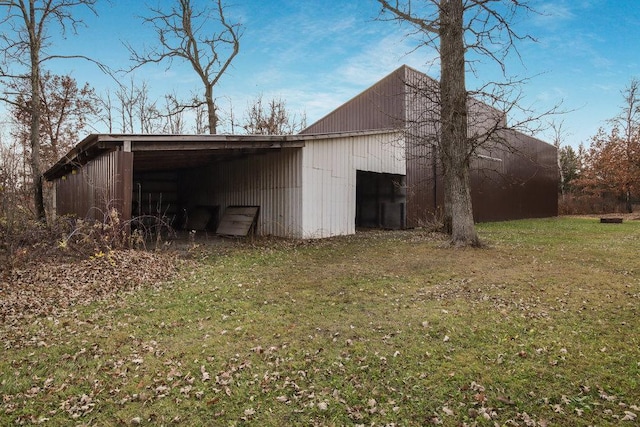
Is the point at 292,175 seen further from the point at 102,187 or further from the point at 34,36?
the point at 34,36

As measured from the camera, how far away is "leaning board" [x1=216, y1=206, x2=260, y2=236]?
11.7 m

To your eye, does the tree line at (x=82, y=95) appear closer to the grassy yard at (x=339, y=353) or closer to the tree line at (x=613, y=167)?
the grassy yard at (x=339, y=353)

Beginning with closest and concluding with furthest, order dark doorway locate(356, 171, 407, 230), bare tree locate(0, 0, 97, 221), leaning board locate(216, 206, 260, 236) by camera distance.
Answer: bare tree locate(0, 0, 97, 221)
leaning board locate(216, 206, 260, 236)
dark doorway locate(356, 171, 407, 230)

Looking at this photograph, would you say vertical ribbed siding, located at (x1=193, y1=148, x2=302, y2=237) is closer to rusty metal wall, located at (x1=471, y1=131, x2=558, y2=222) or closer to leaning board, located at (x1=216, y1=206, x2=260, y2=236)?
leaning board, located at (x1=216, y1=206, x2=260, y2=236)

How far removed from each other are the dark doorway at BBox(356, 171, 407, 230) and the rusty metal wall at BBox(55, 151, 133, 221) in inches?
377

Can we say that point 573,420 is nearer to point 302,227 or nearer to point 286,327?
point 286,327

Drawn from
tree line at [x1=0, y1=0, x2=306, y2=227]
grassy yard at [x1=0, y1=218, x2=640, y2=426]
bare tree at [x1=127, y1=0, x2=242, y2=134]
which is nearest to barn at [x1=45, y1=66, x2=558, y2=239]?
tree line at [x1=0, y1=0, x2=306, y2=227]

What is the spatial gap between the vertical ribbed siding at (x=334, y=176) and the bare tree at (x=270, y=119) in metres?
11.4

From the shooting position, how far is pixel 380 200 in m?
15.4

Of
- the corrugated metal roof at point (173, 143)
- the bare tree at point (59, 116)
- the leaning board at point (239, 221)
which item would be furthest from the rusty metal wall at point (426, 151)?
the bare tree at point (59, 116)

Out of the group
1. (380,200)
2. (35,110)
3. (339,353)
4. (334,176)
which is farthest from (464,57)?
(35,110)

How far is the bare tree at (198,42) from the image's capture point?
667 inches

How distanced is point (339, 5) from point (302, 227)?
24.2 feet

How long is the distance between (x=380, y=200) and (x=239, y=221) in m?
6.32
